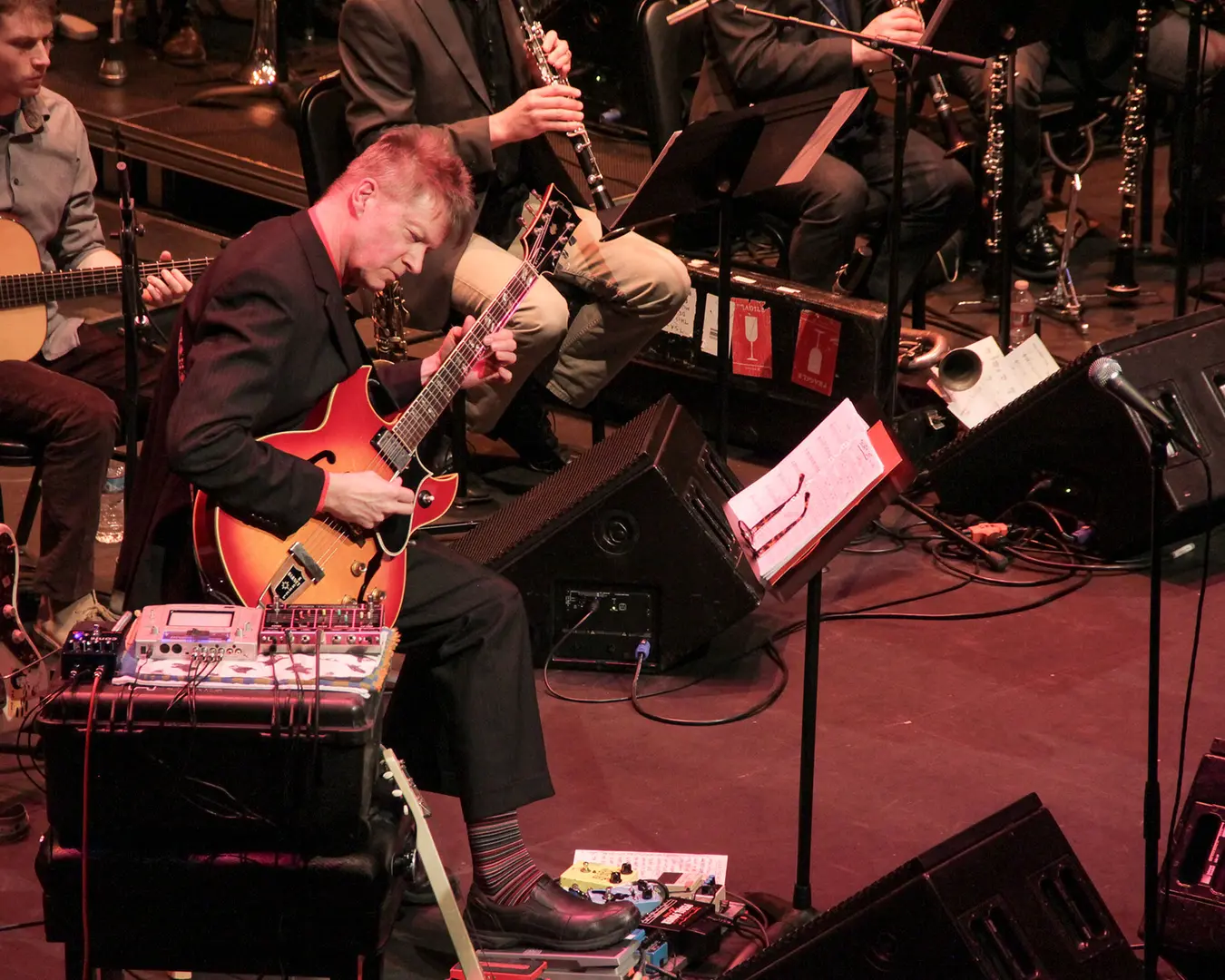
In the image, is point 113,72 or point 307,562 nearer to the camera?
point 307,562

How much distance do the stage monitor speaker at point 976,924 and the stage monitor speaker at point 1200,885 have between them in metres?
Answer: 0.26

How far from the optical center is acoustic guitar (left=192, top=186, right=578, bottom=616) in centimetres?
324

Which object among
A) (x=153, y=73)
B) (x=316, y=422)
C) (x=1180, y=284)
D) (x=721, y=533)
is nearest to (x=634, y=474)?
(x=721, y=533)

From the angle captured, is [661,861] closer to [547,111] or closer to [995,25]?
[547,111]

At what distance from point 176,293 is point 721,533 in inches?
56.2

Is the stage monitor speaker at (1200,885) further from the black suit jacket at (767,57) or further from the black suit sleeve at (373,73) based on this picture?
the black suit jacket at (767,57)

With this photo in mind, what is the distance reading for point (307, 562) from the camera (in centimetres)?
332

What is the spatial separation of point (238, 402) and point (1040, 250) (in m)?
4.43

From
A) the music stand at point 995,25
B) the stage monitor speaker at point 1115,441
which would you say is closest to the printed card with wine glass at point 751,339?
the stage monitor speaker at point 1115,441

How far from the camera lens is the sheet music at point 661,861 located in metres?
3.47

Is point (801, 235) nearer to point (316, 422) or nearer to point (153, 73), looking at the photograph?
point (316, 422)

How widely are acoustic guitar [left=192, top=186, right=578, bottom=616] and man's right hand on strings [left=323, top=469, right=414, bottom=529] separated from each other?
6cm

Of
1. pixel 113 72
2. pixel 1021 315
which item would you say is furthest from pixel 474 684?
pixel 113 72

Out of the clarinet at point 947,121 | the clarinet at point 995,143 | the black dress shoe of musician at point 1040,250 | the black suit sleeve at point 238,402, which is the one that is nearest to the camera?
the black suit sleeve at point 238,402
